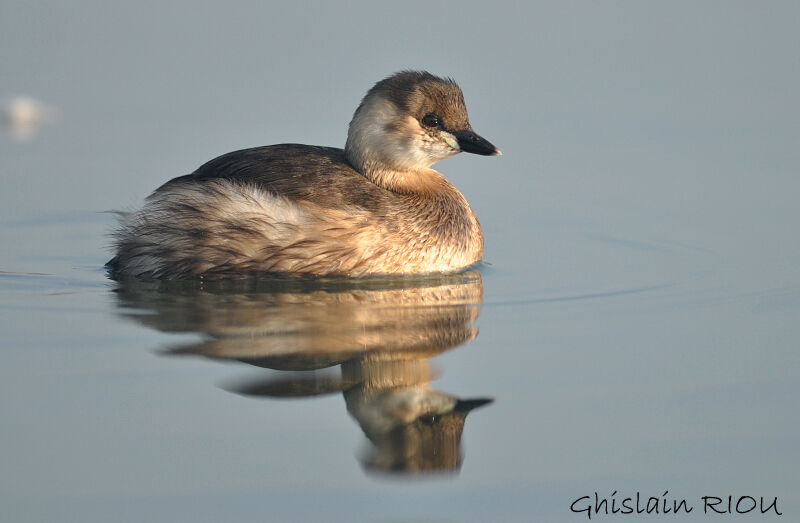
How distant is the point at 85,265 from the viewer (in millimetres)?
8680

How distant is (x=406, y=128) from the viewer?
8.73m

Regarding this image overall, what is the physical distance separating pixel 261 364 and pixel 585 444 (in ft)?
5.60

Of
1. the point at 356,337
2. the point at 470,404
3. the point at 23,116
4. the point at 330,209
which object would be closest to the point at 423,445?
the point at 470,404

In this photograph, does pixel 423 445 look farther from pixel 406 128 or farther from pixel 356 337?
pixel 406 128

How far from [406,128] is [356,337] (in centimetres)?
236

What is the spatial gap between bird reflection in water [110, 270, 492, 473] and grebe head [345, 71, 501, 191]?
0.89m

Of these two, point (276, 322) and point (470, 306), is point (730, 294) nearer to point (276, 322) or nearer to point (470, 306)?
point (470, 306)

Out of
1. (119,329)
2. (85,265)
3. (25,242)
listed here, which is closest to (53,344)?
(119,329)

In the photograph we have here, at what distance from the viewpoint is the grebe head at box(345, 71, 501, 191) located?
28.7ft

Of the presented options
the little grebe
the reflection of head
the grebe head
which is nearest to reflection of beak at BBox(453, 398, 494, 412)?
the reflection of head

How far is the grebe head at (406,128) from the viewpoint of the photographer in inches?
344

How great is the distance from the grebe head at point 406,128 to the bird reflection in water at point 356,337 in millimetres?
889

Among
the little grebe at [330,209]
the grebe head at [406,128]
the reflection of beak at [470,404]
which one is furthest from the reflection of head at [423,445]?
the grebe head at [406,128]

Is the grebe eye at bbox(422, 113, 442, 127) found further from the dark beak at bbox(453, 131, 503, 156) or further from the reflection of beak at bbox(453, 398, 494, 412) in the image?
the reflection of beak at bbox(453, 398, 494, 412)
